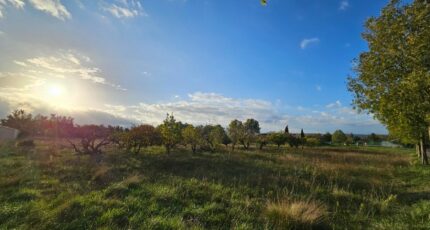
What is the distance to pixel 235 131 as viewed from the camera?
135ft

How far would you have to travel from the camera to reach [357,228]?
680 centimetres

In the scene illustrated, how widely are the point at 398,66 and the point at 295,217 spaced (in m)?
13.7

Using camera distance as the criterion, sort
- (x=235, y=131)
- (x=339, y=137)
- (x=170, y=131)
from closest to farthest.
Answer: (x=170, y=131) < (x=235, y=131) < (x=339, y=137)

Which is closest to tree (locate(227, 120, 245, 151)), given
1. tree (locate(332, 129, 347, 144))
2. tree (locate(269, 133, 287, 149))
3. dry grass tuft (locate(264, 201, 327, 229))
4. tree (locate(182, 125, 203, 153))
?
tree (locate(269, 133, 287, 149))

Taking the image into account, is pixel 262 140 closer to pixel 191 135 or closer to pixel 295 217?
pixel 191 135

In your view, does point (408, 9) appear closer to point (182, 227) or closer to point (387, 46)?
point (387, 46)

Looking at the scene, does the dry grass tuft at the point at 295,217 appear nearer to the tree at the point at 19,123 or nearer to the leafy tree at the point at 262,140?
the leafy tree at the point at 262,140

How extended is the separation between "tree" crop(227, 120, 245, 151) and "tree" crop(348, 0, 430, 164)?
23.1m

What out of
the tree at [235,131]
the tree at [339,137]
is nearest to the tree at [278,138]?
the tree at [235,131]

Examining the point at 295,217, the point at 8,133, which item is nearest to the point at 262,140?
the point at 295,217

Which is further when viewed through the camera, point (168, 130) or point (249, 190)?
point (168, 130)

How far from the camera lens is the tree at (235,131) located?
134 ft

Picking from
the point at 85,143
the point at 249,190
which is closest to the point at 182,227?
the point at 249,190

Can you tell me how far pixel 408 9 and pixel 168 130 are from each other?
21.8 metres
